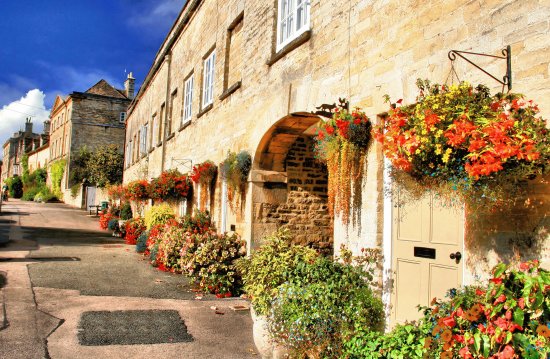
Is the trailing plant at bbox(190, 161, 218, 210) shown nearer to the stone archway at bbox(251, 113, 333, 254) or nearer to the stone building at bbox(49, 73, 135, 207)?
the stone archway at bbox(251, 113, 333, 254)

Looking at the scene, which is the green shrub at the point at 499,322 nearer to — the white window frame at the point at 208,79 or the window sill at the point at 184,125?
the white window frame at the point at 208,79

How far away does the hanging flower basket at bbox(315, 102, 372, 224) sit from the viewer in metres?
5.00

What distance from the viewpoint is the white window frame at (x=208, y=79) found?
11558 mm

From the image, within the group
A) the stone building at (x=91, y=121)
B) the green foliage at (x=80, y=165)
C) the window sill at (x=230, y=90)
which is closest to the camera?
the window sill at (x=230, y=90)

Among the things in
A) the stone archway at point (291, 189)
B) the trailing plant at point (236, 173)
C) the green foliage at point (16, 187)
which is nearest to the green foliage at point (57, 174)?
the green foliage at point (16, 187)

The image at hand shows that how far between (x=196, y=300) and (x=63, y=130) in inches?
1471

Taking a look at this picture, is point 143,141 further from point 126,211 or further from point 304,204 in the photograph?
point 304,204

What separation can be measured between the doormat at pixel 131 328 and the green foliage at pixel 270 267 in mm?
951

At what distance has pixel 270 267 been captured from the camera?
5.73 meters

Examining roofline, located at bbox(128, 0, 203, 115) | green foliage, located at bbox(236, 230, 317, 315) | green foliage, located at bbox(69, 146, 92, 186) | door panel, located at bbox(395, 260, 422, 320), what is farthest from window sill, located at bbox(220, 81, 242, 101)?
green foliage, located at bbox(69, 146, 92, 186)

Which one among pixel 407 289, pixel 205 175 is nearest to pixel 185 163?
pixel 205 175

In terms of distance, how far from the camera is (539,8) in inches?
138

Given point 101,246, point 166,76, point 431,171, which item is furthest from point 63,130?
point 431,171

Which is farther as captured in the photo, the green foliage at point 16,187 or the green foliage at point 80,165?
the green foliage at point 16,187
